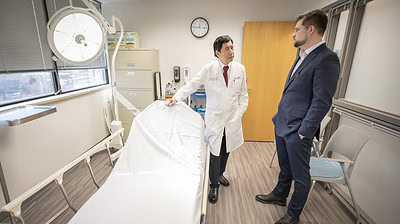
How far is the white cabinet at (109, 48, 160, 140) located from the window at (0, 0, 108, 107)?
768 mm

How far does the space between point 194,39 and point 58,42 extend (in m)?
2.42

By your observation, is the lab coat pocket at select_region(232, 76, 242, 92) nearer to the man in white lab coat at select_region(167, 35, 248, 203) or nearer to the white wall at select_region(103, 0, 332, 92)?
the man in white lab coat at select_region(167, 35, 248, 203)

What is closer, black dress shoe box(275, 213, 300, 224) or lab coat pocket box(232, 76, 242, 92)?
black dress shoe box(275, 213, 300, 224)

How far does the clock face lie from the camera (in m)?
3.17

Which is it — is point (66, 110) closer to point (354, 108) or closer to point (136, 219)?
point (136, 219)

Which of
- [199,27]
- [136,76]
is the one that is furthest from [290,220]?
[199,27]

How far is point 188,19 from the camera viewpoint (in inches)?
126

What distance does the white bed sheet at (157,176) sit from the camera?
3.35ft

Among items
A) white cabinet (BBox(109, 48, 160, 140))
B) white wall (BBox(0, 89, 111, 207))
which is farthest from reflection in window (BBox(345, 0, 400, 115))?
white wall (BBox(0, 89, 111, 207))

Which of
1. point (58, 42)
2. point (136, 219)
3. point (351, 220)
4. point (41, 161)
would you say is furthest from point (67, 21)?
point (351, 220)

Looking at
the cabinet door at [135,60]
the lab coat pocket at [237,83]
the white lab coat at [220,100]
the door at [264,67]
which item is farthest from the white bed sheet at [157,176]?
the door at [264,67]

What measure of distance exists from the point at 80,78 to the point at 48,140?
3.74 feet

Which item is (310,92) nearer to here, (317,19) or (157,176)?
(317,19)

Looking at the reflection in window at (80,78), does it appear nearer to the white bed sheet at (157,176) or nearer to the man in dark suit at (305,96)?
the white bed sheet at (157,176)
